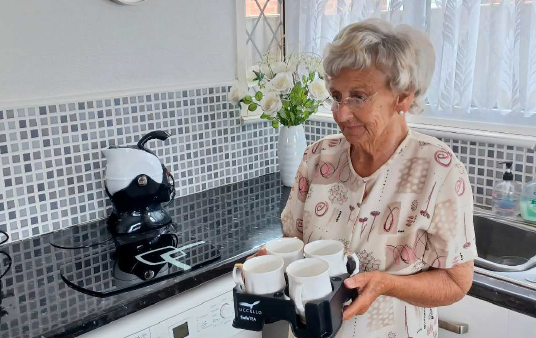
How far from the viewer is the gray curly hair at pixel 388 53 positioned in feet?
3.43

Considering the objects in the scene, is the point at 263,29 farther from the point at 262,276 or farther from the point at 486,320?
the point at 262,276

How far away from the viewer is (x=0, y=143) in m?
1.53

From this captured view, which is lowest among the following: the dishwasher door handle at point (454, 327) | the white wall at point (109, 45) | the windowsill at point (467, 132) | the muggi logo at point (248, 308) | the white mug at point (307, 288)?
the dishwasher door handle at point (454, 327)

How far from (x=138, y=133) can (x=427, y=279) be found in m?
1.14

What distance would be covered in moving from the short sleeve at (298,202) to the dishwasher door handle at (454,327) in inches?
19.1

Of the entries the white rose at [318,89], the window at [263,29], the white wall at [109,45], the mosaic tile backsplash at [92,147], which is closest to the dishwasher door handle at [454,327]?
the white rose at [318,89]

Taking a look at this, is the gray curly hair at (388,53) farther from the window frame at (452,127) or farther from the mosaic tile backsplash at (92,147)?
the mosaic tile backsplash at (92,147)

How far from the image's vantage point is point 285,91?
6.37 ft

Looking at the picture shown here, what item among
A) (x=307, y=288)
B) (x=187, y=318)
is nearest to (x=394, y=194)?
(x=307, y=288)

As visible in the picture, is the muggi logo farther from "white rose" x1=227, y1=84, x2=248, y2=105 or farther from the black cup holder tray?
"white rose" x1=227, y1=84, x2=248, y2=105

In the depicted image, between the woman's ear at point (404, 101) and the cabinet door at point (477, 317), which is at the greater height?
the woman's ear at point (404, 101)

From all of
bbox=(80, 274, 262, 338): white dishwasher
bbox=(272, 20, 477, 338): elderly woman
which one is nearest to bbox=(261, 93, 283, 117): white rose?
bbox=(80, 274, 262, 338): white dishwasher

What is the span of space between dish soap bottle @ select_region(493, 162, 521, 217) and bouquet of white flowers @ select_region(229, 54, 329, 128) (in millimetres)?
660

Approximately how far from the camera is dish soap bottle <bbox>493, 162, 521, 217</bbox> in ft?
5.35
